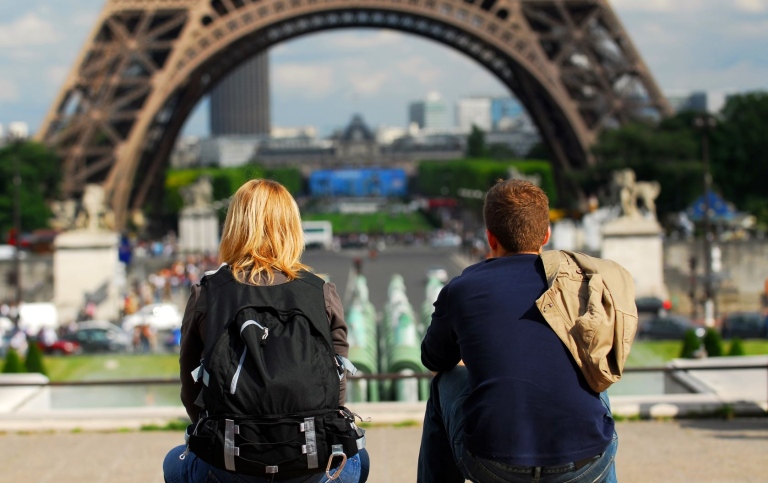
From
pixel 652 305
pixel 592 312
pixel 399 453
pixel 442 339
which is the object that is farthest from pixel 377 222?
pixel 592 312

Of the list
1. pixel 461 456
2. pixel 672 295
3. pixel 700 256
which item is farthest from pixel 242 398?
pixel 700 256

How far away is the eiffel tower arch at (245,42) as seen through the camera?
138 ft

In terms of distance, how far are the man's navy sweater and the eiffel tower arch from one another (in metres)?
39.3

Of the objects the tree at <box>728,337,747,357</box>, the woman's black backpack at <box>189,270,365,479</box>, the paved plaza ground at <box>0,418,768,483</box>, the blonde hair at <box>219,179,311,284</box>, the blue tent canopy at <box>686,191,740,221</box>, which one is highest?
the blonde hair at <box>219,179,311,284</box>

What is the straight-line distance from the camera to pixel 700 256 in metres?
34.1

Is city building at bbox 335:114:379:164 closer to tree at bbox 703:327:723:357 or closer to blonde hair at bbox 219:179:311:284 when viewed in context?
tree at bbox 703:327:723:357

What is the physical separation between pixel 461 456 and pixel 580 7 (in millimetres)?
40857

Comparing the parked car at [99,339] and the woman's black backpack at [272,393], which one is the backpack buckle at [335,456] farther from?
the parked car at [99,339]

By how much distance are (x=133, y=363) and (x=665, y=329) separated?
10154mm

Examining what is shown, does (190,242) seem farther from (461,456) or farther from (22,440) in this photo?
(461,456)

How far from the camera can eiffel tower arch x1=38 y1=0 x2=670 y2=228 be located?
42031 mm

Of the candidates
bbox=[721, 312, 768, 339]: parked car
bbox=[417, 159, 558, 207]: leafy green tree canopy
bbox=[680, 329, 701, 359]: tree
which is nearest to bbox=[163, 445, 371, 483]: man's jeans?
bbox=[680, 329, 701, 359]: tree

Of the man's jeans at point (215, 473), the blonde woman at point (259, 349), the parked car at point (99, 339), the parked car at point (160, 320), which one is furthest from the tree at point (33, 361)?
the blonde woman at point (259, 349)

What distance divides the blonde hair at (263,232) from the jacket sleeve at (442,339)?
47 cm
